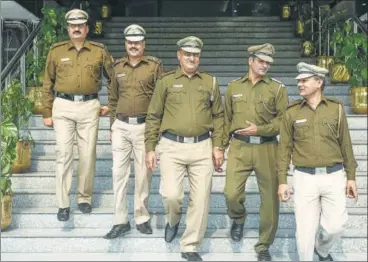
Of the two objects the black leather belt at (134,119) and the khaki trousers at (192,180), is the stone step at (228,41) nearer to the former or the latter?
the black leather belt at (134,119)

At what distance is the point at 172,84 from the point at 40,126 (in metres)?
2.70

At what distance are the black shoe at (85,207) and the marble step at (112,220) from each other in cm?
4

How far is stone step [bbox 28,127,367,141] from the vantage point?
7.28 m

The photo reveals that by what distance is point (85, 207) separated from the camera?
5.95 metres

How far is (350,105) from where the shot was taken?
26.7 ft

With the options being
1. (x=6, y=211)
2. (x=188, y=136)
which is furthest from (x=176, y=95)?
(x=6, y=211)

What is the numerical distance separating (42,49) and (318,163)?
189 inches

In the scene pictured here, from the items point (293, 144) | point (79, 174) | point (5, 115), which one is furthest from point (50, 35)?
point (293, 144)

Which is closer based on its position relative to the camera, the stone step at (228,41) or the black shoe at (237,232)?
the black shoe at (237,232)

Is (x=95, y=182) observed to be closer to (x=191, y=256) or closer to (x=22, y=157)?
(x=22, y=157)

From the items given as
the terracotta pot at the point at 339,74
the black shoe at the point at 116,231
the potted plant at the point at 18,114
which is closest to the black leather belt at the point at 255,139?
the black shoe at the point at 116,231

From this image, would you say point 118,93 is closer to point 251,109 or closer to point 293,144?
point 251,109

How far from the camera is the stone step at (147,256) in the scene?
17.8 feet

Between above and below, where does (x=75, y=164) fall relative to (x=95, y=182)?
above
